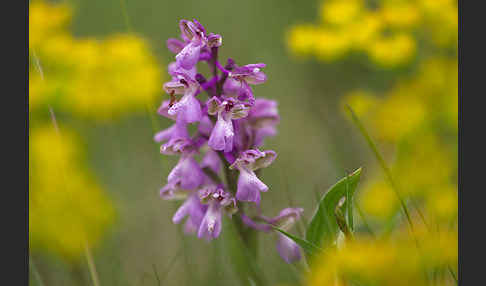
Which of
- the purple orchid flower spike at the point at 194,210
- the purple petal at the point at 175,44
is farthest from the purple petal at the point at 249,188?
the purple petal at the point at 175,44

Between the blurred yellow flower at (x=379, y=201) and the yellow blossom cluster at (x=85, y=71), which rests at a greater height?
the yellow blossom cluster at (x=85, y=71)

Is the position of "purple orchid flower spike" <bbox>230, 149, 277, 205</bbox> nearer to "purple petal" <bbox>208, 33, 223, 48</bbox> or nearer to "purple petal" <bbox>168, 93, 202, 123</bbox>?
"purple petal" <bbox>168, 93, 202, 123</bbox>

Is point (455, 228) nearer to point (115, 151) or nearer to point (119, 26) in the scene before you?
point (115, 151)

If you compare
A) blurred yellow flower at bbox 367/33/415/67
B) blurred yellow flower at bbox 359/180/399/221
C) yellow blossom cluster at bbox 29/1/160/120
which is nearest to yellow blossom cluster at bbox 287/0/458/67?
blurred yellow flower at bbox 367/33/415/67

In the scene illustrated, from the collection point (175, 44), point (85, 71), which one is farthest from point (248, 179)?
point (85, 71)

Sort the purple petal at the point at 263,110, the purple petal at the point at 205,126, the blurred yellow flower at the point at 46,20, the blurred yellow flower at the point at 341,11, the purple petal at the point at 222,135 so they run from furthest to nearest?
1. the blurred yellow flower at the point at 341,11
2. the blurred yellow flower at the point at 46,20
3. the purple petal at the point at 263,110
4. the purple petal at the point at 205,126
5. the purple petal at the point at 222,135

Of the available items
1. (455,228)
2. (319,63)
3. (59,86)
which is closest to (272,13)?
(319,63)

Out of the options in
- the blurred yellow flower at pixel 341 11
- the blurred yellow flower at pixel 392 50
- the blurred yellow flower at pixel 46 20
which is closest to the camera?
the blurred yellow flower at pixel 46 20

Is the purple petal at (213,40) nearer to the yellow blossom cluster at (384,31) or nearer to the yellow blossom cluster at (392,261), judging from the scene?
the yellow blossom cluster at (392,261)

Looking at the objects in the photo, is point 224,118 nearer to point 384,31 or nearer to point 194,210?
point 194,210
